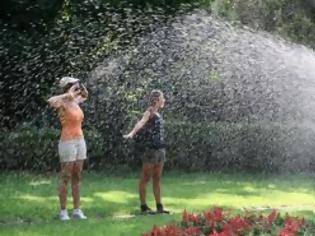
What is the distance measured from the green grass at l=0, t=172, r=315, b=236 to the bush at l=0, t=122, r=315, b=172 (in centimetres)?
71

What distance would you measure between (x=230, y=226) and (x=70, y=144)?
271cm

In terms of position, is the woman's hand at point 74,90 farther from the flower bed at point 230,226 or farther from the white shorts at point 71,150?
the flower bed at point 230,226

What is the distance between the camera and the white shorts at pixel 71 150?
9.62 meters

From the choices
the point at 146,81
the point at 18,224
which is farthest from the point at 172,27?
the point at 18,224

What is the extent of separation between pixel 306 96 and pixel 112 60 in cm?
402

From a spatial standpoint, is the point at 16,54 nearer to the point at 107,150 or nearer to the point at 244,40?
the point at 107,150

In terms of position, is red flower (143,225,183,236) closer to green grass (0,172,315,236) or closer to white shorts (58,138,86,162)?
green grass (0,172,315,236)

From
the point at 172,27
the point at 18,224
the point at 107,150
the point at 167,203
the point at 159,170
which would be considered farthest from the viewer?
the point at 172,27

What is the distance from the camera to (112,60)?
17.1 metres

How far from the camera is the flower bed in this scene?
741 cm

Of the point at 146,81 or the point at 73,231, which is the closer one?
the point at 73,231

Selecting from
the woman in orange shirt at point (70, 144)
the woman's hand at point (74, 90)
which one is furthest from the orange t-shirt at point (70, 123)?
the woman's hand at point (74, 90)

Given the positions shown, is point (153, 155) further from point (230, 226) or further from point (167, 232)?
point (167, 232)

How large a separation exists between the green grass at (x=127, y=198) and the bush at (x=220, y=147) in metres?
0.71
